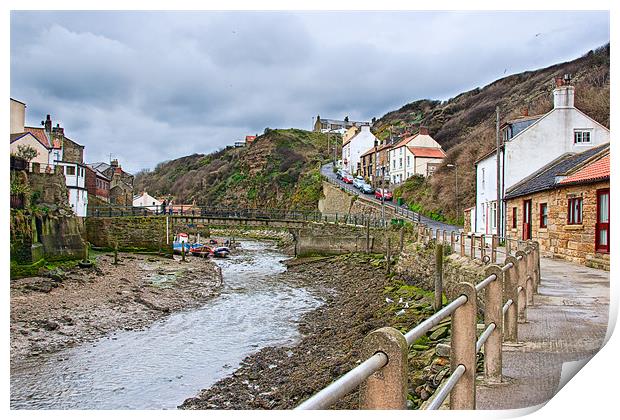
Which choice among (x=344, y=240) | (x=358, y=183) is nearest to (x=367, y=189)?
(x=358, y=183)

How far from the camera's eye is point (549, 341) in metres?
6.06

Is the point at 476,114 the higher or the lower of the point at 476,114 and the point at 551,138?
the higher

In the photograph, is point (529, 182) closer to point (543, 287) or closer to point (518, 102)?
point (543, 287)

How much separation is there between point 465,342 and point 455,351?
3.4 inches

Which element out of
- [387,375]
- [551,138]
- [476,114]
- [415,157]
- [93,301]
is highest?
[476,114]

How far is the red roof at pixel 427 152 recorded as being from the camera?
49.1 meters

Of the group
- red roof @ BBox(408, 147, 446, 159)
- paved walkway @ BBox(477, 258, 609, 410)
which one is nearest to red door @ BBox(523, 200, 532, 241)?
paved walkway @ BBox(477, 258, 609, 410)

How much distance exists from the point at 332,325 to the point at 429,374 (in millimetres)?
8663

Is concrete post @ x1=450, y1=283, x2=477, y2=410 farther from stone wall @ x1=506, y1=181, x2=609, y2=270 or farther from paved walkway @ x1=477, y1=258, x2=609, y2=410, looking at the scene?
stone wall @ x1=506, y1=181, x2=609, y2=270

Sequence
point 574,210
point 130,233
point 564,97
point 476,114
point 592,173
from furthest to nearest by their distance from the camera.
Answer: point 476,114
point 130,233
point 564,97
point 574,210
point 592,173

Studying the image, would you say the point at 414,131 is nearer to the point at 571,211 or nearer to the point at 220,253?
the point at 220,253

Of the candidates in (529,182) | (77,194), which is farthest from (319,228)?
(529,182)

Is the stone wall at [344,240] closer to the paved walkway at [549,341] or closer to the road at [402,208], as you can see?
the road at [402,208]
